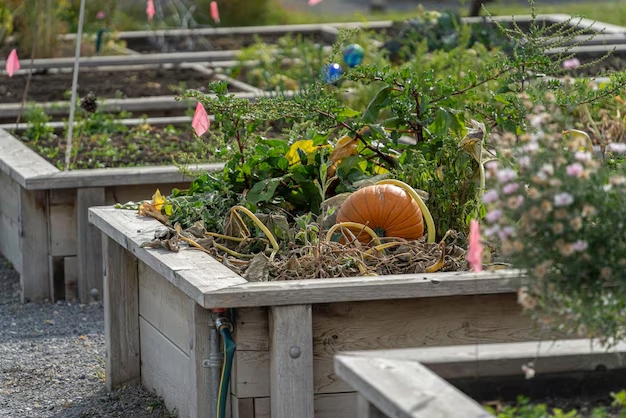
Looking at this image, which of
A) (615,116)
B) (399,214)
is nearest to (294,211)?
(399,214)

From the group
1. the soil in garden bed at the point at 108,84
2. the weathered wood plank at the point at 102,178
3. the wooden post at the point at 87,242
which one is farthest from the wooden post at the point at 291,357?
the soil in garden bed at the point at 108,84

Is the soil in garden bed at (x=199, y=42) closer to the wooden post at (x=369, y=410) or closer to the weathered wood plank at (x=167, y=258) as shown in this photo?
the weathered wood plank at (x=167, y=258)

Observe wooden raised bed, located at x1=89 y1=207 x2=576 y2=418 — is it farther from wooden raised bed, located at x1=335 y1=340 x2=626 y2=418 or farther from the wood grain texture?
wooden raised bed, located at x1=335 y1=340 x2=626 y2=418

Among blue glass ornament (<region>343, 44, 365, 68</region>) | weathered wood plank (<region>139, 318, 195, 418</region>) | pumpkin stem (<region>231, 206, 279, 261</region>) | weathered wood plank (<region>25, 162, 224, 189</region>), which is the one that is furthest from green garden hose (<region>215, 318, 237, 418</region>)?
blue glass ornament (<region>343, 44, 365, 68</region>)

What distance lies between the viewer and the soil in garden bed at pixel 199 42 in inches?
458

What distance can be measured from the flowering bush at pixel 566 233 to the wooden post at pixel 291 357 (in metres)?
0.99

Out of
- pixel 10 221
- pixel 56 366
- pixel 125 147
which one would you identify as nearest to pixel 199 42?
pixel 125 147

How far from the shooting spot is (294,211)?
170 inches

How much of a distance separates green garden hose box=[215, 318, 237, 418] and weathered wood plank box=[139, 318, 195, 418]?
153 mm

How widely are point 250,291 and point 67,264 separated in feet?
9.02

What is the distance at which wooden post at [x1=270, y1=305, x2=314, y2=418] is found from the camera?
3.42 meters

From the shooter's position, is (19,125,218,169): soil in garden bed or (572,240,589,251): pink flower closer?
(572,240,589,251): pink flower

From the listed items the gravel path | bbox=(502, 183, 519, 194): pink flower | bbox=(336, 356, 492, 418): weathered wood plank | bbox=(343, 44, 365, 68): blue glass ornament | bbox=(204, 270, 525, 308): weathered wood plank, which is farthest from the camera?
bbox=(343, 44, 365, 68): blue glass ornament

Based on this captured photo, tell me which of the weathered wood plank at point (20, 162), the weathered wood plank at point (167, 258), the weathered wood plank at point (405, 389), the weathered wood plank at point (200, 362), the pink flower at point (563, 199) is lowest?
the weathered wood plank at point (200, 362)
